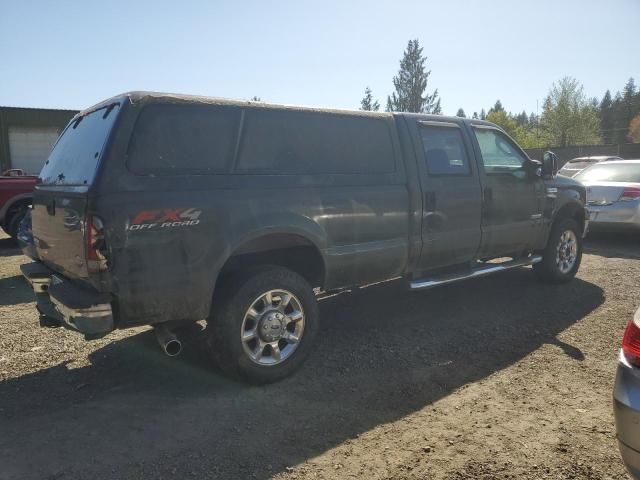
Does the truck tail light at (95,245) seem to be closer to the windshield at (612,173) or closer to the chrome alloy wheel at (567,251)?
the chrome alloy wheel at (567,251)

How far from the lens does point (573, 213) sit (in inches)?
259

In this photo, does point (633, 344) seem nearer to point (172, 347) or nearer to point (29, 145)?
point (172, 347)

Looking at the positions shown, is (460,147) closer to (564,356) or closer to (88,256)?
(564,356)

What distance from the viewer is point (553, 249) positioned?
6.29 m

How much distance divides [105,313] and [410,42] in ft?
219

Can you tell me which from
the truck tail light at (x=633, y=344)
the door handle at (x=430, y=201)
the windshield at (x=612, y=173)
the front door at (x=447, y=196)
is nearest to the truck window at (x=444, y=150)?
the front door at (x=447, y=196)

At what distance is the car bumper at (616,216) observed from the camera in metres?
8.71

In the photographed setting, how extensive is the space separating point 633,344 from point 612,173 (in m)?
8.59

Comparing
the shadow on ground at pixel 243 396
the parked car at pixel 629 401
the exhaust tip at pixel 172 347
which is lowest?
the shadow on ground at pixel 243 396

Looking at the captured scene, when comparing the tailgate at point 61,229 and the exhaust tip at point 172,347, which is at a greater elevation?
the tailgate at point 61,229

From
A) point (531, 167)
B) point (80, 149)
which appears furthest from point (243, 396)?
point (531, 167)

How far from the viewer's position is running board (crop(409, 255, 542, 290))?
4750 mm

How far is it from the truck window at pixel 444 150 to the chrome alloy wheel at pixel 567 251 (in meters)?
2.08

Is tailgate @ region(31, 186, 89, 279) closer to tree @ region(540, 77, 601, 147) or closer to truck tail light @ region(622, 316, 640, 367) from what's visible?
truck tail light @ region(622, 316, 640, 367)
